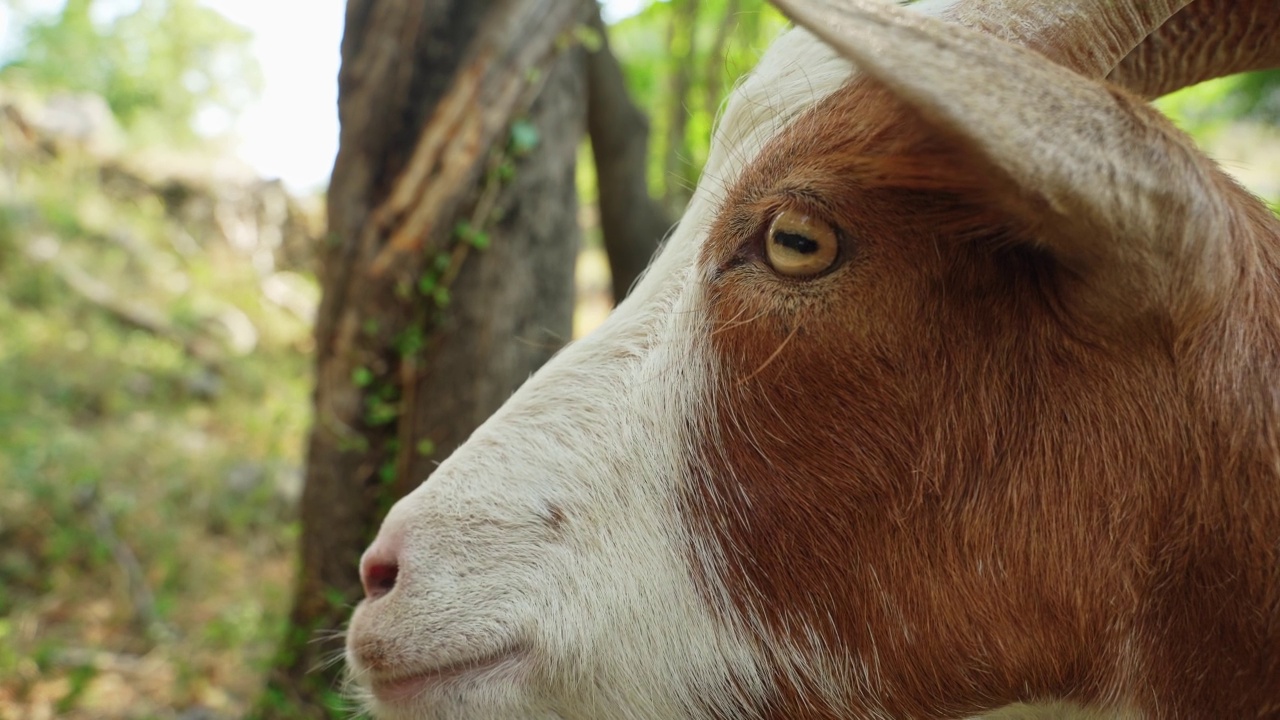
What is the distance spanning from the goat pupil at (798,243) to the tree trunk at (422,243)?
2.08m

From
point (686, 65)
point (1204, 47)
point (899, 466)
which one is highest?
point (686, 65)

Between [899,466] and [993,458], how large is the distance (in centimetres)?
17

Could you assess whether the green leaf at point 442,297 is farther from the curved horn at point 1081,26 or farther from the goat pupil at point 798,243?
the curved horn at point 1081,26

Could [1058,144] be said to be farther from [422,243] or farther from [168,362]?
[168,362]

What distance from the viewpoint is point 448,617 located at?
1.74 m

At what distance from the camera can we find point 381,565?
1.84m

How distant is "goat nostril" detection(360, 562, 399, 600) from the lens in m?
1.84

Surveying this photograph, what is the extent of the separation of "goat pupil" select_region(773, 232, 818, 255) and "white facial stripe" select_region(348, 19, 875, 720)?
Result: 22cm

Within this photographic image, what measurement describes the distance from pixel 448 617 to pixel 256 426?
306 inches

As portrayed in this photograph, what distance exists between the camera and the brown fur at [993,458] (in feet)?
5.00

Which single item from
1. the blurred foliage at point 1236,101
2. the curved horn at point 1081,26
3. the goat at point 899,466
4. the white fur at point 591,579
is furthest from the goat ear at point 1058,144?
the blurred foliage at point 1236,101

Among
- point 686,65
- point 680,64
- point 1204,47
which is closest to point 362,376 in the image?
point 1204,47

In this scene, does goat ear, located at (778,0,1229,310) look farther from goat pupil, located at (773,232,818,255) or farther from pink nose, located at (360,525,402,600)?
pink nose, located at (360,525,402,600)

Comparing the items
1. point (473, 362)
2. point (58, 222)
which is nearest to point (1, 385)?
point (58, 222)
